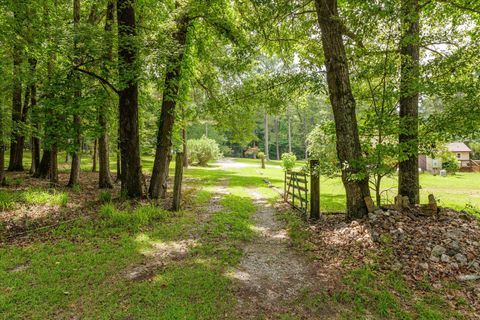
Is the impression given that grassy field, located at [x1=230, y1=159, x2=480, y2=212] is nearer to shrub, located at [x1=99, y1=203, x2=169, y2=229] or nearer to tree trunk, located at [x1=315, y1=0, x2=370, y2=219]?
tree trunk, located at [x1=315, y1=0, x2=370, y2=219]

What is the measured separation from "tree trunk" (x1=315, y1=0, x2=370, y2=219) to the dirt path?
194cm

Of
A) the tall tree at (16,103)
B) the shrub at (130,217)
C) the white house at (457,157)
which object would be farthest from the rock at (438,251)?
the white house at (457,157)

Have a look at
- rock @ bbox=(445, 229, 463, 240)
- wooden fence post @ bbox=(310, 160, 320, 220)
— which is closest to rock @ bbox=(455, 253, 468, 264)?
rock @ bbox=(445, 229, 463, 240)

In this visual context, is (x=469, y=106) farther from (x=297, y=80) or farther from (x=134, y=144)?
(x=134, y=144)

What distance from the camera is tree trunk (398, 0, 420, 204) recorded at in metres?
5.34

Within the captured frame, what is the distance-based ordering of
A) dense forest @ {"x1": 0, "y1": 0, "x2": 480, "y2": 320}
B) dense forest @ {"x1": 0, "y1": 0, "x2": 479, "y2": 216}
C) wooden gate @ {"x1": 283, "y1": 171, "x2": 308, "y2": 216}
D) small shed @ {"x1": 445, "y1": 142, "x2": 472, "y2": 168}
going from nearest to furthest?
dense forest @ {"x1": 0, "y1": 0, "x2": 480, "y2": 320}
dense forest @ {"x1": 0, "y1": 0, "x2": 479, "y2": 216}
wooden gate @ {"x1": 283, "y1": 171, "x2": 308, "y2": 216}
small shed @ {"x1": 445, "y1": 142, "x2": 472, "y2": 168}

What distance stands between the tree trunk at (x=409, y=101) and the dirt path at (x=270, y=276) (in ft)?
10.1

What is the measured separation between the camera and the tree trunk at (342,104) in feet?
20.7

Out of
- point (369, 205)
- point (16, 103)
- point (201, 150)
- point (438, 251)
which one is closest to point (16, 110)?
point (16, 103)

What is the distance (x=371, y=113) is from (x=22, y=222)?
8931 mm

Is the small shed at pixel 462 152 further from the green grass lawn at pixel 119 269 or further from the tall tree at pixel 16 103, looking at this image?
the tall tree at pixel 16 103

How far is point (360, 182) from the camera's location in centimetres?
639

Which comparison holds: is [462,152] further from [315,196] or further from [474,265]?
[474,265]

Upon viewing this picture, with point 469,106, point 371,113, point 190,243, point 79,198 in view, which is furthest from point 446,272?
point 79,198
